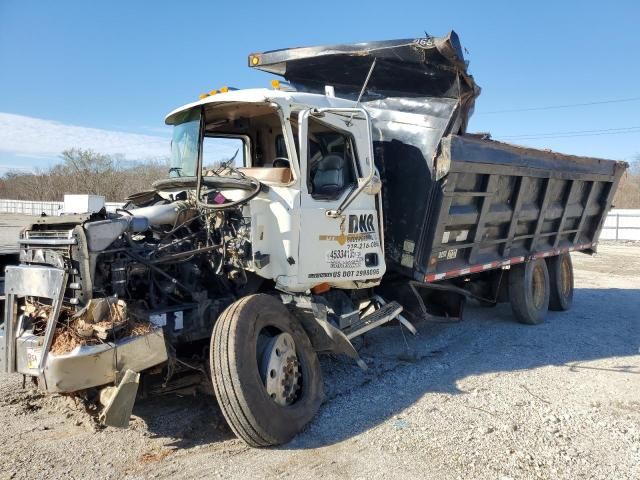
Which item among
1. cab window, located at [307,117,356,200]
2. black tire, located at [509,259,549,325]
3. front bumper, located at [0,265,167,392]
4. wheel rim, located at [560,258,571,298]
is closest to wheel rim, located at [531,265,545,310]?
black tire, located at [509,259,549,325]

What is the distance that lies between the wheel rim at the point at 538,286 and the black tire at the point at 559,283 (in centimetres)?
62

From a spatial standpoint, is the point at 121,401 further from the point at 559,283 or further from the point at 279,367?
the point at 559,283

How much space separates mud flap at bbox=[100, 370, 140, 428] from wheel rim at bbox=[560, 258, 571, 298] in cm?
773

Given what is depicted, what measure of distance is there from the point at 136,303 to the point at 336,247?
1768 mm

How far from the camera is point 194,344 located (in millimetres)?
4633

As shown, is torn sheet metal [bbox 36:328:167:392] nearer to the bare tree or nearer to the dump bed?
the dump bed

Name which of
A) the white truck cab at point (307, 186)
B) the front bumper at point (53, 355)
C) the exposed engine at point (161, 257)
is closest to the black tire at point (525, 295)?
the white truck cab at point (307, 186)

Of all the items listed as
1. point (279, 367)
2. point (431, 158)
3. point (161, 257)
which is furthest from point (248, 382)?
point (431, 158)

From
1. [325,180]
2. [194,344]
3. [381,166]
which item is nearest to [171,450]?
[194,344]

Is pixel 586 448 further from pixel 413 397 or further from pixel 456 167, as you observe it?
pixel 456 167

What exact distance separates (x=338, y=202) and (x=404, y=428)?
197cm

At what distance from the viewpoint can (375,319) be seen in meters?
5.45

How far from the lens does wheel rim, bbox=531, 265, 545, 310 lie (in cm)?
838

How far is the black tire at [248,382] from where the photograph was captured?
3729 mm
